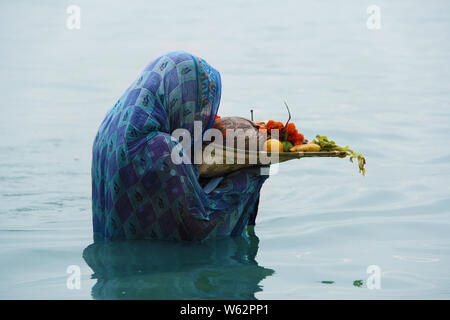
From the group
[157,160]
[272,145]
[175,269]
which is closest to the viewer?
[175,269]

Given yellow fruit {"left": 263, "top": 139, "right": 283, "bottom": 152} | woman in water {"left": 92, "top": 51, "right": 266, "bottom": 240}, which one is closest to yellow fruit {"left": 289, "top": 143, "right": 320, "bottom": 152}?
yellow fruit {"left": 263, "top": 139, "right": 283, "bottom": 152}

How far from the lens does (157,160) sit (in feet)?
15.0

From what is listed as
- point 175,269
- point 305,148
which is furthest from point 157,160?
point 305,148

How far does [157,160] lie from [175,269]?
2.36 ft

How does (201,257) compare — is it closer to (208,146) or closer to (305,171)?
A: (208,146)

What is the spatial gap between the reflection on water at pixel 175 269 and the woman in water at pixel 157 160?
0.38 ft

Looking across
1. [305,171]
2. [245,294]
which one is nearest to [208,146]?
[245,294]

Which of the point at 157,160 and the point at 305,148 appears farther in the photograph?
the point at 305,148

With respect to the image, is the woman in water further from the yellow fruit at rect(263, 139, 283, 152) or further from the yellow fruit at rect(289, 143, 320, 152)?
the yellow fruit at rect(289, 143, 320, 152)

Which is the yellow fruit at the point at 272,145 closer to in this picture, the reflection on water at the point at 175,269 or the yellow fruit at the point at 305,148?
the yellow fruit at the point at 305,148

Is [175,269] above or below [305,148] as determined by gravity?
below

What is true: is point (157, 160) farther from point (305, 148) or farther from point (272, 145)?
point (305, 148)

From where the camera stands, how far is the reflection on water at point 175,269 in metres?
3.92

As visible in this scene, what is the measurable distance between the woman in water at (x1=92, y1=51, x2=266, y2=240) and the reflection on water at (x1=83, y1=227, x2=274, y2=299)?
0.12m
